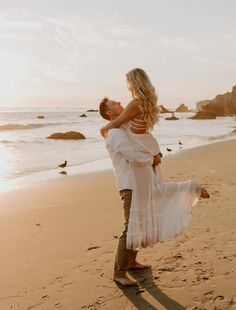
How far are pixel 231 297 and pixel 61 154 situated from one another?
55.9ft

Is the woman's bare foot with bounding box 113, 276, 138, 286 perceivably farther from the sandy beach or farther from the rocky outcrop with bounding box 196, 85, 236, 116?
the rocky outcrop with bounding box 196, 85, 236, 116

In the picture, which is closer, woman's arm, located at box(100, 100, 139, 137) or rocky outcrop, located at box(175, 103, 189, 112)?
woman's arm, located at box(100, 100, 139, 137)

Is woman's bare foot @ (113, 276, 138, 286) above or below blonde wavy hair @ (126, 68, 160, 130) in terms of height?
below

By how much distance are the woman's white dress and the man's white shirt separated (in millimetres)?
55

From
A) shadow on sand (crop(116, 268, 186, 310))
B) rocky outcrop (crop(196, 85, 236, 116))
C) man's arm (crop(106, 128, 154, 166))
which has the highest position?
rocky outcrop (crop(196, 85, 236, 116))

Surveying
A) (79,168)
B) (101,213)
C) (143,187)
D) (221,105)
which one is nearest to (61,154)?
(79,168)

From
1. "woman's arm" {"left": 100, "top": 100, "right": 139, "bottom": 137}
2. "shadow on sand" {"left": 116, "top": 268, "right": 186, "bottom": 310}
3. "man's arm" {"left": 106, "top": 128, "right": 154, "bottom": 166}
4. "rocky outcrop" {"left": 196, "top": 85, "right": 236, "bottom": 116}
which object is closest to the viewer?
"shadow on sand" {"left": 116, "top": 268, "right": 186, "bottom": 310}

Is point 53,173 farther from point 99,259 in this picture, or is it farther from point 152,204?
point 152,204

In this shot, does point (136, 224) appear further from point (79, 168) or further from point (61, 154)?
point (61, 154)

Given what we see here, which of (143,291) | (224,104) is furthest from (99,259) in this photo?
(224,104)

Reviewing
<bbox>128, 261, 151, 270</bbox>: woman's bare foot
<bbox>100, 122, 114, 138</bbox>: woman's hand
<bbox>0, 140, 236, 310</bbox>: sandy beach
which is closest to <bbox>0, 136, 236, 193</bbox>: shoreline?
<bbox>0, 140, 236, 310</bbox>: sandy beach

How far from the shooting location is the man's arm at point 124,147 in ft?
13.8

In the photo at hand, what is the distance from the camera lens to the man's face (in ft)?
14.5

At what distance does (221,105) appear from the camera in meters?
94.1
